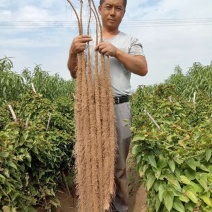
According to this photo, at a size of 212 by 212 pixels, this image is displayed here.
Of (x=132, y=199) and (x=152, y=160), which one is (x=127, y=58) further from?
(x=132, y=199)

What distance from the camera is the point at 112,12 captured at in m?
2.90

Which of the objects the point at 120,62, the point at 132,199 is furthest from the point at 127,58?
the point at 132,199

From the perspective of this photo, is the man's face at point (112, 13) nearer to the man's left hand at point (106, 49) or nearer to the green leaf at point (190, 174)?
the man's left hand at point (106, 49)

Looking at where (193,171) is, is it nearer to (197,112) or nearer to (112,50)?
(112,50)

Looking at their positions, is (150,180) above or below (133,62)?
below

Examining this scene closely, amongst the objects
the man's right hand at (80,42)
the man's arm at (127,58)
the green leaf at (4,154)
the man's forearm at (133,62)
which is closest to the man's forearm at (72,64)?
the man's right hand at (80,42)

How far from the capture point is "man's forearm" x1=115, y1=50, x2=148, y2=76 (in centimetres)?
272

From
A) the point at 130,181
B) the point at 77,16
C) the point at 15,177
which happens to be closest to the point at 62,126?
the point at 130,181

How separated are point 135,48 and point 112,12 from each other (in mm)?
350

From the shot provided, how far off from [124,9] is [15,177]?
1.66 meters

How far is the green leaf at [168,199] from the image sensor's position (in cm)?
227

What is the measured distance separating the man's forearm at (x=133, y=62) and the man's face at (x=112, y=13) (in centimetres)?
36

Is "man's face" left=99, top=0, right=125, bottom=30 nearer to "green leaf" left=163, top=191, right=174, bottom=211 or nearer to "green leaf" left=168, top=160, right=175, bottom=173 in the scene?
"green leaf" left=168, top=160, right=175, bottom=173

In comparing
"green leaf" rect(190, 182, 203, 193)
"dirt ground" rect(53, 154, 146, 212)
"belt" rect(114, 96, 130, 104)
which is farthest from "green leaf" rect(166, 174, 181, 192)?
"dirt ground" rect(53, 154, 146, 212)
